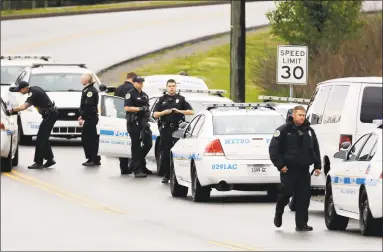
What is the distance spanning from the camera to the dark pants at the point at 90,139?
3162 centimetres

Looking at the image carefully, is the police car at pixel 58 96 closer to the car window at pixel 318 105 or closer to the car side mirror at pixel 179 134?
the car side mirror at pixel 179 134

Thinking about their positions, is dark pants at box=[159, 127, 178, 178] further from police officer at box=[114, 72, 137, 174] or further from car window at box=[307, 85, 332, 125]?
car window at box=[307, 85, 332, 125]

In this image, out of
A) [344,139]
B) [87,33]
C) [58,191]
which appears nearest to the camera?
[344,139]

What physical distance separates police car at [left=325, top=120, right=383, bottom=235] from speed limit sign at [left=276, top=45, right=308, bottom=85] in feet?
40.7

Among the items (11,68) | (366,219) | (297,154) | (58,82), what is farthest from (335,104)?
(11,68)

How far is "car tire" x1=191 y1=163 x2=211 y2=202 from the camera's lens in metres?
24.5

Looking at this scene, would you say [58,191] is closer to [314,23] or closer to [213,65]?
[314,23]

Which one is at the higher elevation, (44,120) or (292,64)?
(292,64)

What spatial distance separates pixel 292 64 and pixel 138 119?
580cm

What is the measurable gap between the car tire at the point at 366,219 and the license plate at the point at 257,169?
4.71 m

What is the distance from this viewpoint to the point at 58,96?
3719cm

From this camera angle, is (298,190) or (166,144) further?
(166,144)

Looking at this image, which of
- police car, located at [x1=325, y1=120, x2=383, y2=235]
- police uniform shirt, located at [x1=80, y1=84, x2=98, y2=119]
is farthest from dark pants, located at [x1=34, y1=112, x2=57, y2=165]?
police car, located at [x1=325, y1=120, x2=383, y2=235]

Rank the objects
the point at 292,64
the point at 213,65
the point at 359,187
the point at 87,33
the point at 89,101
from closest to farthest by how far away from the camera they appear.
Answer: the point at 359,187, the point at 89,101, the point at 292,64, the point at 213,65, the point at 87,33
